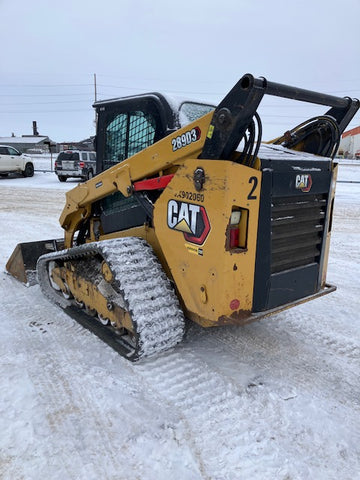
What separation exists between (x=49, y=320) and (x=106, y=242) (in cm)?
122

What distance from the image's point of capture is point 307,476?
2.13 m

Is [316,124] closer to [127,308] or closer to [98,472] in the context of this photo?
[127,308]

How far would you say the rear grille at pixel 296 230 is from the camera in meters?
3.00

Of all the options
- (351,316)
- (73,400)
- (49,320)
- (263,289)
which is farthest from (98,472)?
(351,316)

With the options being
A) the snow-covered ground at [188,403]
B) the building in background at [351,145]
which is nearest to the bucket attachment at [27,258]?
the snow-covered ground at [188,403]

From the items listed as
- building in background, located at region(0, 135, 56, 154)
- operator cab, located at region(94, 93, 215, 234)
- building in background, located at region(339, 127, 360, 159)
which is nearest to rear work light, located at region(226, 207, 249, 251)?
operator cab, located at region(94, 93, 215, 234)

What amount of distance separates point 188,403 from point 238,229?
1.25 m

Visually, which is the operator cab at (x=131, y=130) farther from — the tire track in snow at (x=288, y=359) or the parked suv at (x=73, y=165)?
the parked suv at (x=73, y=165)

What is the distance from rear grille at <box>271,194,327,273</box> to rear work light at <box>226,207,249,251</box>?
0.28 meters

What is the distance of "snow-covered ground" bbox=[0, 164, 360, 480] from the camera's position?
2.20m

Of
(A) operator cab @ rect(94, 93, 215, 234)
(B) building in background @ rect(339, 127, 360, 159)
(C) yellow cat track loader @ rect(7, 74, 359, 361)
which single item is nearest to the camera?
(C) yellow cat track loader @ rect(7, 74, 359, 361)

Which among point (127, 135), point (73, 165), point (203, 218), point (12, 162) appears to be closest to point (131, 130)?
point (127, 135)

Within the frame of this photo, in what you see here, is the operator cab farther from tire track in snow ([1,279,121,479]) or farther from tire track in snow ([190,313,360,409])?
tire track in snow ([190,313,360,409])

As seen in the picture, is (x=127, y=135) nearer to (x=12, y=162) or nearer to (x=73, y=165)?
(x=73, y=165)
